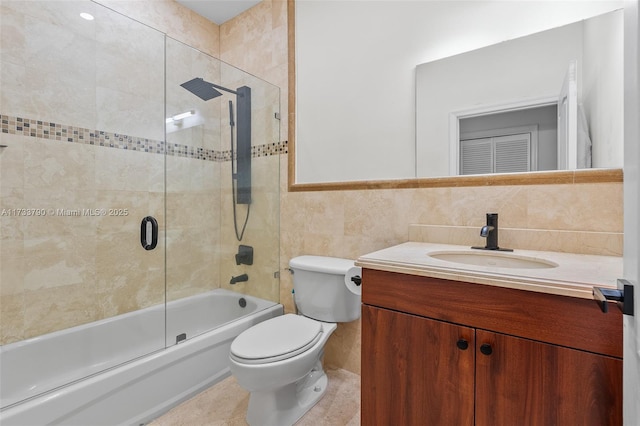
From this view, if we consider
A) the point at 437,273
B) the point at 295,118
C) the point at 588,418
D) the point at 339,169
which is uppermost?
the point at 295,118

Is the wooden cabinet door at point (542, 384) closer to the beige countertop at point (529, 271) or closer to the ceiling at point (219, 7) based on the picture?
the beige countertop at point (529, 271)

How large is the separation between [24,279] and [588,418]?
91.2 inches

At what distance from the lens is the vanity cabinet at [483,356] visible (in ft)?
2.43

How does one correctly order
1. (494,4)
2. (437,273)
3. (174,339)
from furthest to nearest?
(174,339) → (494,4) → (437,273)

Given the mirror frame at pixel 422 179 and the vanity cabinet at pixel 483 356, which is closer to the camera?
the vanity cabinet at pixel 483 356

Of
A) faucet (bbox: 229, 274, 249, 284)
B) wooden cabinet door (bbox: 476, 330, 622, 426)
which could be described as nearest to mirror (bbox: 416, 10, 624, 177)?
wooden cabinet door (bbox: 476, 330, 622, 426)

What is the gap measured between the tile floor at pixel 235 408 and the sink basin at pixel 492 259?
3.04 ft

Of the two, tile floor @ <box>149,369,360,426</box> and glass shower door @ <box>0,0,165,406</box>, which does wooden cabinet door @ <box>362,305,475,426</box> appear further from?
glass shower door @ <box>0,0,165,406</box>

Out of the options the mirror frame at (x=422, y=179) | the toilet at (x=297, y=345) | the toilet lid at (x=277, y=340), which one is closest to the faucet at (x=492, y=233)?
the mirror frame at (x=422, y=179)

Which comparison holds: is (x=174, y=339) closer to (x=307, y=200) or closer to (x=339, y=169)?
(x=307, y=200)

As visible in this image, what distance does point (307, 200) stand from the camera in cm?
198

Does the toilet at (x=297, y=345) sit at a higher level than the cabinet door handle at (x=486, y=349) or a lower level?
lower

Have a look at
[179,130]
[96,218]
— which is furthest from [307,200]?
[96,218]

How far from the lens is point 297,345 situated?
1.38 metres
